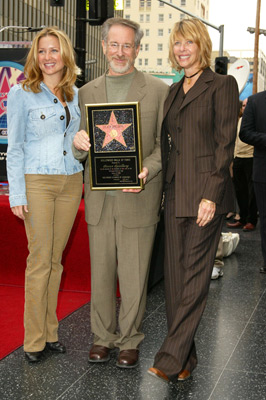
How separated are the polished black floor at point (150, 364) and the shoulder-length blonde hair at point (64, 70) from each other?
1697 millimetres

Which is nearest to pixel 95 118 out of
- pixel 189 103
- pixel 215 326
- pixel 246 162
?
pixel 189 103

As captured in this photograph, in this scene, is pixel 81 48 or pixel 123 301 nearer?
pixel 123 301

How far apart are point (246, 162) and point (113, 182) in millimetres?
7188

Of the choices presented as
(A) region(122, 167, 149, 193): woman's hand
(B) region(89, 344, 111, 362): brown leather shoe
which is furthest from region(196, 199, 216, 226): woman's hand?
(B) region(89, 344, 111, 362): brown leather shoe

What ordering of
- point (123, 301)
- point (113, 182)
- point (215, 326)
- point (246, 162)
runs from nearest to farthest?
point (113, 182) → point (123, 301) → point (215, 326) → point (246, 162)

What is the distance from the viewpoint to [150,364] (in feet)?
12.7

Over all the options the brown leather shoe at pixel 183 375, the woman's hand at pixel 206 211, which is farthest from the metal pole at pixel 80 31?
the brown leather shoe at pixel 183 375

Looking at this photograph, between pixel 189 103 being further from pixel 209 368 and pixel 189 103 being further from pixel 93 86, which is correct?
pixel 209 368

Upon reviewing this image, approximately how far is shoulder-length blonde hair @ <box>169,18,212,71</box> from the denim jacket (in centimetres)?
85

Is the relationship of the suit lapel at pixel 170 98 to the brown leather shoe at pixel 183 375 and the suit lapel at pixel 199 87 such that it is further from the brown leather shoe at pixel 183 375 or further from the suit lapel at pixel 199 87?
the brown leather shoe at pixel 183 375

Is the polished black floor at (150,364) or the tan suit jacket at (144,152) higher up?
the tan suit jacket at (144,152)

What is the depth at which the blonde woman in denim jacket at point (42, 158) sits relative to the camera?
3732mm

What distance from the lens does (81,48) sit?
7910 millimetres

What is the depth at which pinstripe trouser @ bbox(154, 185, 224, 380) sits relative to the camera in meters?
3.46
